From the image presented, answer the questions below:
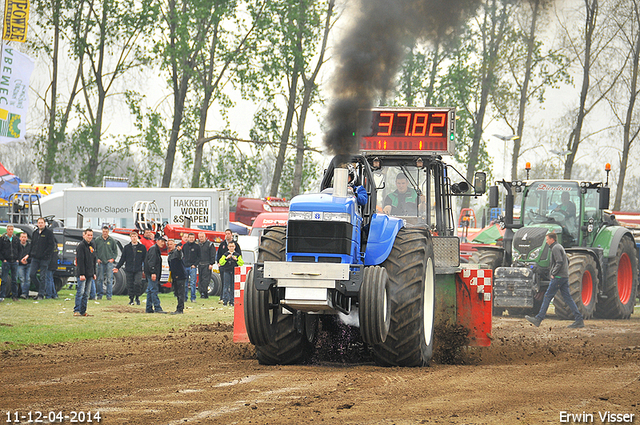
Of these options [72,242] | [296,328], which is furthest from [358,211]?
[72,242]

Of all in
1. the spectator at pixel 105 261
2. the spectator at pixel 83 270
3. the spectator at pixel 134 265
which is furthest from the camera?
the spectator at pixel 105 261

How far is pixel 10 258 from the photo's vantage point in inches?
754

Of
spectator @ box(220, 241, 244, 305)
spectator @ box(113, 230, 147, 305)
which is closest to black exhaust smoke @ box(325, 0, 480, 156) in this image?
spectator @ box(113, 230, 147, 305)

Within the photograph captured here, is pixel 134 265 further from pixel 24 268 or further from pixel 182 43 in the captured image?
pixel 182 43

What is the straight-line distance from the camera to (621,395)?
23.6 feet

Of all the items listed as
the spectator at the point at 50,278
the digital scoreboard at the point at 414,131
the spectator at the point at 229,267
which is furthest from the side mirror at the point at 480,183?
the spectator at the point at 50,278

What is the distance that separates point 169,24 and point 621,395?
32152mm

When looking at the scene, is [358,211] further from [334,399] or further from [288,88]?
[288,88]

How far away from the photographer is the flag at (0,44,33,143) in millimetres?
16328

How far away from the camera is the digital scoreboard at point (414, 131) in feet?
34.8

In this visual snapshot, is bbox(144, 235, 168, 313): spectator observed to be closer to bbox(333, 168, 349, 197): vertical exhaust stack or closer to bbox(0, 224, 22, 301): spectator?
bbox(0, 224, 22, 301): spectator

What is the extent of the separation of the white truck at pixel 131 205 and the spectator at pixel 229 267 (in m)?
9.98

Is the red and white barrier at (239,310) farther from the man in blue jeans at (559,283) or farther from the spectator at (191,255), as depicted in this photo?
the spectator at (191,255)

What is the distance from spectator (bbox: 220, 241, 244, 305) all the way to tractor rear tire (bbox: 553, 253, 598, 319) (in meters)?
8.14
